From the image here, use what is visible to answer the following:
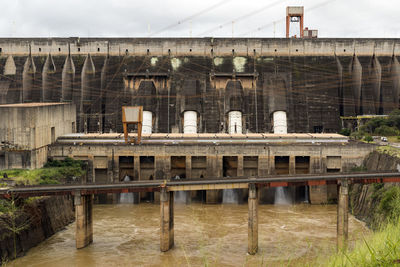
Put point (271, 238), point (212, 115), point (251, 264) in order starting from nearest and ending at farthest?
point (251, 264), point (271, 238), point (212, 115)

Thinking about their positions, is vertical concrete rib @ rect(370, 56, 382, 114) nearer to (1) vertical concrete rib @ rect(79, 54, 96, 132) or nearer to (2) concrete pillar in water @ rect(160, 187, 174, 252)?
(1) vertical concrete rib @ rect(79, 54, 96, 132)

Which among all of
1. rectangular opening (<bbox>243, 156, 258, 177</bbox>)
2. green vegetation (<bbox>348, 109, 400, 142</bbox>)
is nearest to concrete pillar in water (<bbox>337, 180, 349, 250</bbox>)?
rectangular opening (<bbox>243, 156, 258, 177</bbox>)

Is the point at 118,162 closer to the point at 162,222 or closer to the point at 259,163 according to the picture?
the point at 259,163

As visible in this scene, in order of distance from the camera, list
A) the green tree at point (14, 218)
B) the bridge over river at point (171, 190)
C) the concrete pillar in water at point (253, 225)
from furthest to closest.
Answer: the bridge over river at point (171, 190) < the concrete pillar in water at point (253, 225) < the green tree at point (14, 218)

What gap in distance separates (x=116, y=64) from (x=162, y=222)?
131ft

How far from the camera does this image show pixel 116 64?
224 ft

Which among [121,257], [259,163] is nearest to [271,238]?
[121,257]

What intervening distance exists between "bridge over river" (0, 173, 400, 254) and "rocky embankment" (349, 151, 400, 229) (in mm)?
3768

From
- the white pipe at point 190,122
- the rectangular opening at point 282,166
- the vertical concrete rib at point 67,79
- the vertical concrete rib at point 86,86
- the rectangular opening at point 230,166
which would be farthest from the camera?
the vertical concrete rib at point 67,79

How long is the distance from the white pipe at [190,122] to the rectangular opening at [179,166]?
1086 cm

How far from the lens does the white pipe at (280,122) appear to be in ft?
200

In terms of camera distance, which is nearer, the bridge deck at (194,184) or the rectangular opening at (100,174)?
the bridge deck at (194,184)

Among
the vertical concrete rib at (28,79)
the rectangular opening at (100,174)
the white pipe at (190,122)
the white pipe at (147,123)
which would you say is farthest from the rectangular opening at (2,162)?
the vertical concrete rib at (28,79)

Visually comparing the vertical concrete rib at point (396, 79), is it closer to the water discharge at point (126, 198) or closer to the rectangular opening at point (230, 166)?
the rectangular opening at point (230, 166)
